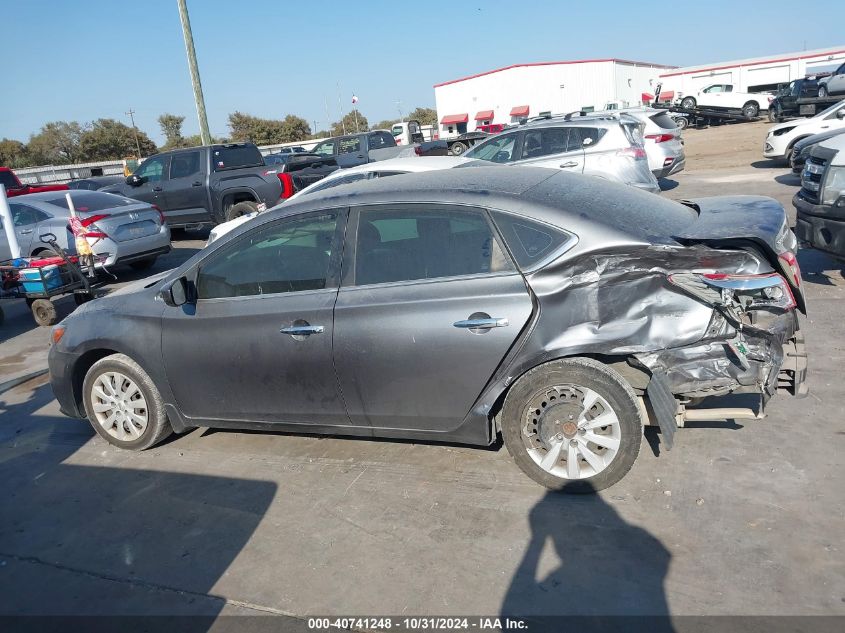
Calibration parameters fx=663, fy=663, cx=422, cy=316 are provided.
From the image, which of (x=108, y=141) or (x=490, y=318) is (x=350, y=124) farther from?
(x=490, y=318)

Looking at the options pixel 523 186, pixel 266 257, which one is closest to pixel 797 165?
pixel 523 186

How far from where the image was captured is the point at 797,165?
14.7 m

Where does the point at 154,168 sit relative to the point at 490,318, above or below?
above

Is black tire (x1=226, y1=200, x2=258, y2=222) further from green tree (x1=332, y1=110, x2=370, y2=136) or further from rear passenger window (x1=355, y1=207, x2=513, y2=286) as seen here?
green tree (x1=332, y1=110, x2=370, y2=136)

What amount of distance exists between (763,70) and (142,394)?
2205 inches

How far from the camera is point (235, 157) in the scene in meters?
14.1

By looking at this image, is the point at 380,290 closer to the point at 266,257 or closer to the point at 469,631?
the point at 266,257

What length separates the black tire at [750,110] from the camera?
1300 inches

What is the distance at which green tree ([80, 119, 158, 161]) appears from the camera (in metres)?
58.9

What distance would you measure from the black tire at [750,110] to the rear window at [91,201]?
104 ft

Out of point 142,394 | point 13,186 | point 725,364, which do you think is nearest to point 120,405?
point 142,394

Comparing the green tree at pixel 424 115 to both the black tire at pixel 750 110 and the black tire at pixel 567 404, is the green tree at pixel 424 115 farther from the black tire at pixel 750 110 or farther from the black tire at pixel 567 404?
the black tire at pixel 567 404

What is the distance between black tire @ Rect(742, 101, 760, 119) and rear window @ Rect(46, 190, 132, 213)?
3156 cm

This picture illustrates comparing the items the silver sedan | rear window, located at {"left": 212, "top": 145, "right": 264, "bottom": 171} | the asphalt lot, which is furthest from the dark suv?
the asphalt lot
